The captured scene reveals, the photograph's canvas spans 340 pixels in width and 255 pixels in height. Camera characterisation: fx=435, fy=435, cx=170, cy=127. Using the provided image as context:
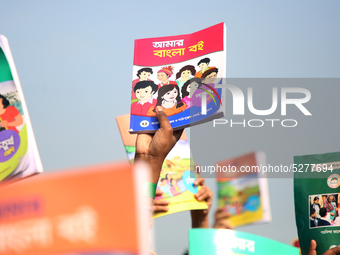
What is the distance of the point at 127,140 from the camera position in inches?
205

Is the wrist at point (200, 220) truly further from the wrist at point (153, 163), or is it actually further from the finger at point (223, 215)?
the wrist at point (153, 163)

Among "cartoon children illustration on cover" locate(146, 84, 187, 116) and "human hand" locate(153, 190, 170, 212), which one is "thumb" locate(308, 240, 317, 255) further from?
"cartoon children illustration on cover" locate(146, 84, 187, 116)

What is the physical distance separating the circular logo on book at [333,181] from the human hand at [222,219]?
38.5 inches

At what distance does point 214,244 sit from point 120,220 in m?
1.74

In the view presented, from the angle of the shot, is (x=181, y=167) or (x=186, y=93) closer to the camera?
(x=186, y=93)

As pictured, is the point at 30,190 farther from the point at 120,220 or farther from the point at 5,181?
the point at 5,181

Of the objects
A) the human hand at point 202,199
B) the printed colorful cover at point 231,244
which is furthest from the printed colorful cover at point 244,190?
the printed colorful cover at point 231,244

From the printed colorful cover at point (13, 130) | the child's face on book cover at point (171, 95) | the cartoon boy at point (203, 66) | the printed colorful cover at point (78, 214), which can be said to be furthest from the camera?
the child's face on book cover at point (171, 95)

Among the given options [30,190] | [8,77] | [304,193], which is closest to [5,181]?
[8,77]

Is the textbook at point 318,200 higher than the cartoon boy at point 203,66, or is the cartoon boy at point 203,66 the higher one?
the cartoon boy at point 203,66

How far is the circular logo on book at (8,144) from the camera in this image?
11.3ft

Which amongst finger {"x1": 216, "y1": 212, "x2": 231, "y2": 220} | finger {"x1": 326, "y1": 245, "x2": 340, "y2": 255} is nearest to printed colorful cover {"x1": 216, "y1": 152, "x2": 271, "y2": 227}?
finger {"x1": 216, "y1": 212, "x2": 231, "y2": 220}

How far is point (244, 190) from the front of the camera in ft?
13.9

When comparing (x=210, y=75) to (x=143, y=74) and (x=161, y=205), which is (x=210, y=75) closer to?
(x=143, y=74)
